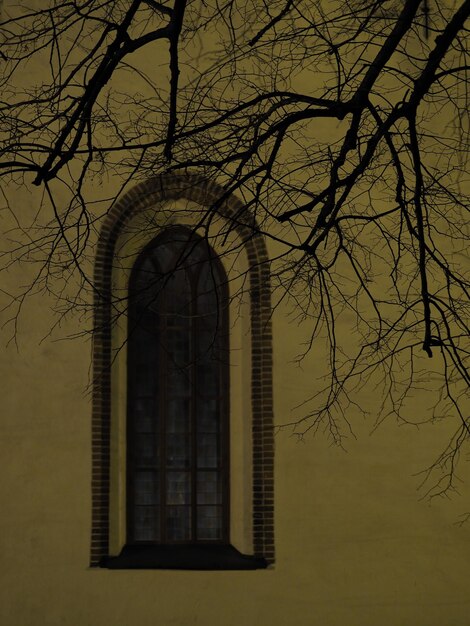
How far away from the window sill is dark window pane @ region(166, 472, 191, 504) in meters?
0.47

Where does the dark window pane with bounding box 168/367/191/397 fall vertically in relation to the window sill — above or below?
above

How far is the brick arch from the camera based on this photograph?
1057 centimetres

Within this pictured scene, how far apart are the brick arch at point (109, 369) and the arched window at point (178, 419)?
15.1 inches

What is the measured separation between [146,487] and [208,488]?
0.59 m

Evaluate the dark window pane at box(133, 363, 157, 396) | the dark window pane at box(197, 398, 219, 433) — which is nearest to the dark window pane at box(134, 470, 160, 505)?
the dark window pane at box(197, 398, 219, 433)

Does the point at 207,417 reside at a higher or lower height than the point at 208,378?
lower

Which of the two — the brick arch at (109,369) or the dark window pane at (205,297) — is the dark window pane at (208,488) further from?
the dark window pane at (205,297)

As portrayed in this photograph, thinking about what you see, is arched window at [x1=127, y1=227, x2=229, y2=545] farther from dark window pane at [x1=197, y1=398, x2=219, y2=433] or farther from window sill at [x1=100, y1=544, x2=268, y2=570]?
window sill at [x1=100, y1=544, x2=268, y2=570]

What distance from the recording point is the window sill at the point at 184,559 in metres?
10.4

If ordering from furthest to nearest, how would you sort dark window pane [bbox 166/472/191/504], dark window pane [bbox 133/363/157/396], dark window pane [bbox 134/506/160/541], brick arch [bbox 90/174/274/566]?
dark window pane [bbox 133/363/157/396] < dark window pane [bbox 166/472/191/504] < dark window pane [bbox 134/506/160/541] < brick arch [bbox 90/174/274/566]

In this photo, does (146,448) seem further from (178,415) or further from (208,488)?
(208,488)

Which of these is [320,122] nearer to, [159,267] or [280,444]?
[159,267]

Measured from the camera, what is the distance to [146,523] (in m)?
11.0

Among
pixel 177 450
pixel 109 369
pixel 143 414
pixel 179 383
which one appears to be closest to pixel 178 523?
pixel 177 450
